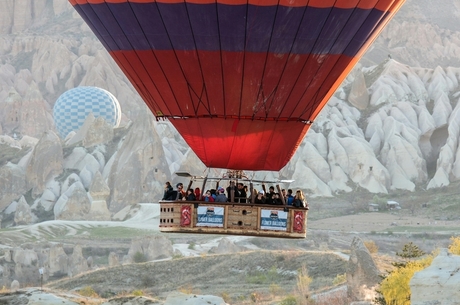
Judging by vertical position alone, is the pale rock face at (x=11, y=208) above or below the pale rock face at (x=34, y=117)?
below

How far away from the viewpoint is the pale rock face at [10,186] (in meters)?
74.5

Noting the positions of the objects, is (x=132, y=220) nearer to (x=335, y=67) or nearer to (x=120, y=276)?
(x=120, y=276)

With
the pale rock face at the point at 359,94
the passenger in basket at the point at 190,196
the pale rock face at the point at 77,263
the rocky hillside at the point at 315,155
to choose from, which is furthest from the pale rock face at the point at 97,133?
the passenger in basket at the point at 190,196

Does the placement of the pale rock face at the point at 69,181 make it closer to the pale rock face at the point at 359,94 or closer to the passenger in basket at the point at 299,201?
the pale rock face at the point at 359,94

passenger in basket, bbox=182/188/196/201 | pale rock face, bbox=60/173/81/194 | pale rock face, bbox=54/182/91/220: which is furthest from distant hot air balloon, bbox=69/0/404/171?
pale rock face, bbox=60/173/81/194

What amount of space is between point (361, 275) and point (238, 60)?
18.1 m

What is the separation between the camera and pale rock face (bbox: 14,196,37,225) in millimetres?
69250

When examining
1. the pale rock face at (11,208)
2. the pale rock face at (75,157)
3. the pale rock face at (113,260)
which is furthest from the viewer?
the pale rock face at (75,157)

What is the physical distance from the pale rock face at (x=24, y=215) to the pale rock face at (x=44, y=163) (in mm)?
3677

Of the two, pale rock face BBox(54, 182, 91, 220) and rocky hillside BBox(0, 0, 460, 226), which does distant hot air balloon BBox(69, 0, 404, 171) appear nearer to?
rocky hillside BBox(0, 0, 460, 226)

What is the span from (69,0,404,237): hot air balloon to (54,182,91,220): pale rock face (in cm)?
4295

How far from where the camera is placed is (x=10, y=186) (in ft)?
245

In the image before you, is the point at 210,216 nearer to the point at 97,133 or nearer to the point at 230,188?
the point at 230,188

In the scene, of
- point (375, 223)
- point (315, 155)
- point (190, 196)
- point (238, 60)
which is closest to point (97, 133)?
point (315, 155)
